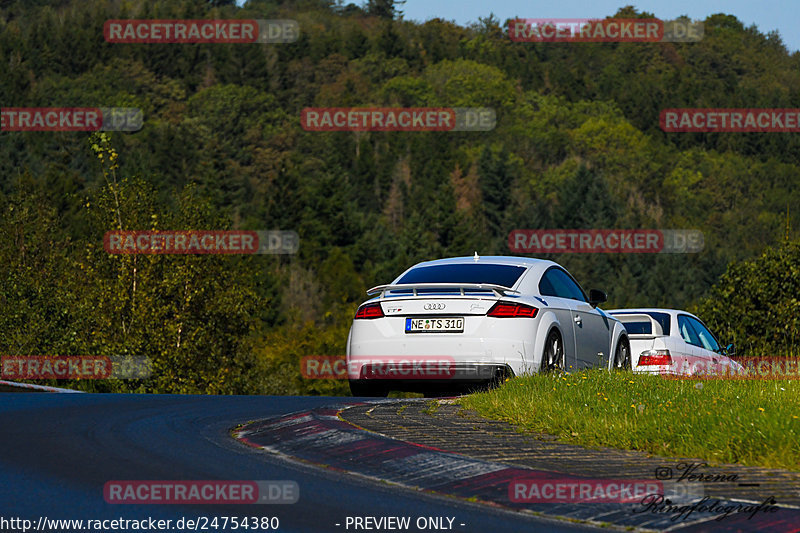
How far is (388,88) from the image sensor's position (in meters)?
180

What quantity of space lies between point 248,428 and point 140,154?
111 metres

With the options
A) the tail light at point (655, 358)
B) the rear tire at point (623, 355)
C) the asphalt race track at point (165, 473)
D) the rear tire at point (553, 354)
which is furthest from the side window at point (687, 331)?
the asphalt race track at point (165, 473)

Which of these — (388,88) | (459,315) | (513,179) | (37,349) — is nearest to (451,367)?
(459,315)

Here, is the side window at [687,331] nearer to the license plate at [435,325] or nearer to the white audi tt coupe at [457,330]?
the white audi tt coupe at [457,330]

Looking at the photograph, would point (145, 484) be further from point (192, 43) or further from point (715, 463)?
point (192, 43)

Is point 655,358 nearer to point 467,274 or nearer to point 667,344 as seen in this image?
point 667,344

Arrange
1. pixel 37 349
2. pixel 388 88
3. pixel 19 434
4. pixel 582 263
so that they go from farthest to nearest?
pixel 388 88, pixel 582 263, pixel 37 349, pixel 19 434

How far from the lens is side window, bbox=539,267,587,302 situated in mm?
13275

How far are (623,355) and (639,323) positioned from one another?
2.18 meters

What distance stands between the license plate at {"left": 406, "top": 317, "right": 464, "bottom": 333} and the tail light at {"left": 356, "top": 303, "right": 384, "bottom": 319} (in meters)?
0.40

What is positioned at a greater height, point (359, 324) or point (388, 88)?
point (388, 88)

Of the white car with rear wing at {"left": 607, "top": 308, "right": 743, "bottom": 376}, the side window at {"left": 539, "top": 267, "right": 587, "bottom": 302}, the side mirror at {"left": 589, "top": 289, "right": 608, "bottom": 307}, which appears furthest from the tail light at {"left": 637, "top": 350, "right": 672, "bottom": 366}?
the side mirror at {"left": 589, "top": 289, "right": 608, "bottom": 307}

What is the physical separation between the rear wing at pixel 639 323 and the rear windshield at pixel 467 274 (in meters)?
3.94

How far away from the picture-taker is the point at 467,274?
42.8 ft
